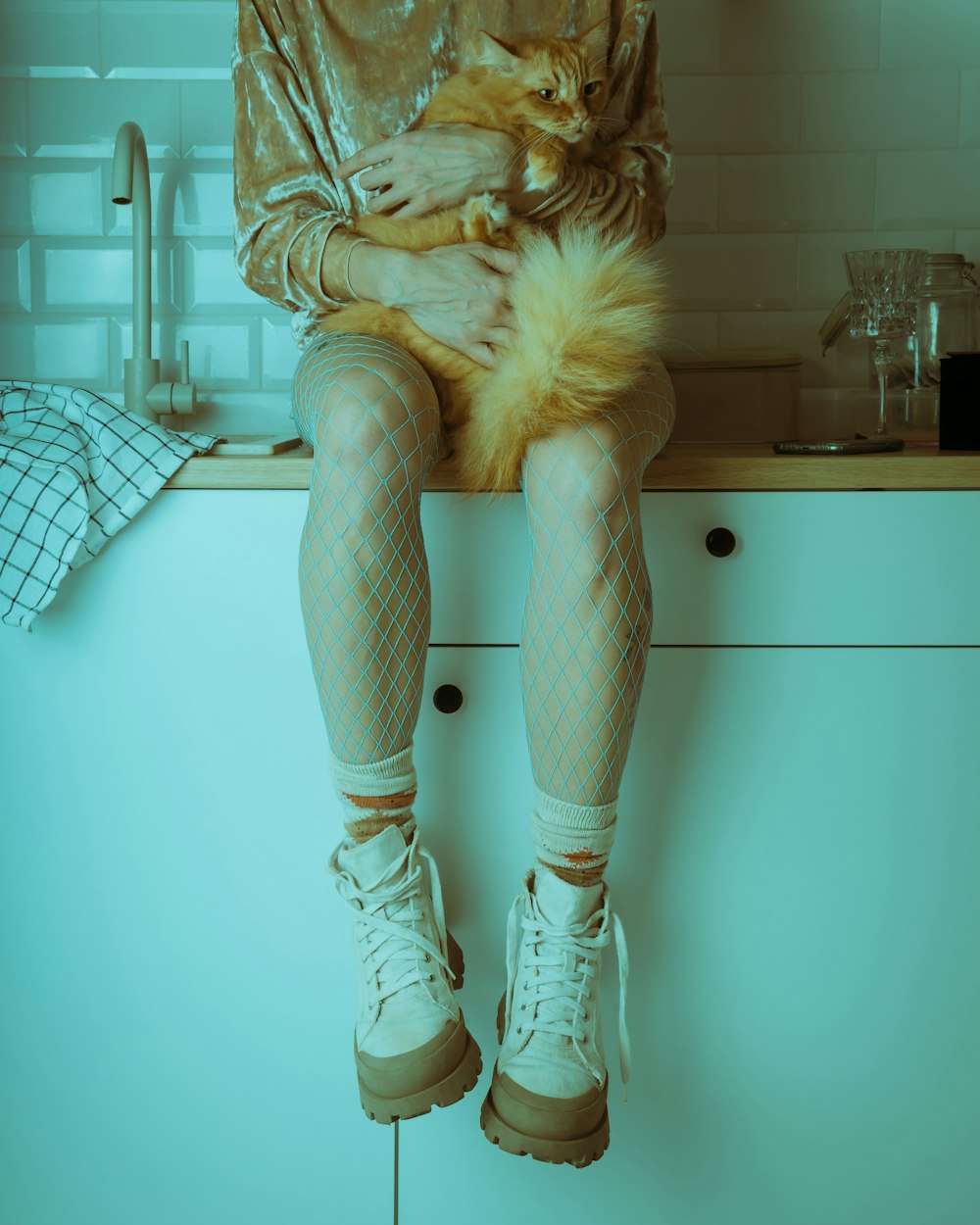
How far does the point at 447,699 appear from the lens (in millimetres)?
999

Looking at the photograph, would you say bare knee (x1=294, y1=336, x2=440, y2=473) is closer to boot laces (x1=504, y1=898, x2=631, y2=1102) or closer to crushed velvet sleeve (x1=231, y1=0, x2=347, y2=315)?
crushed velvet sleeve (x1=231, y1=0, x2=347, y2=315)

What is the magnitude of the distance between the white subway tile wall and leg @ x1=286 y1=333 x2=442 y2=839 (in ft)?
2.34

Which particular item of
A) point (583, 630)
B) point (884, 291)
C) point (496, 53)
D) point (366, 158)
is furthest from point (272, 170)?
point (884, 291)

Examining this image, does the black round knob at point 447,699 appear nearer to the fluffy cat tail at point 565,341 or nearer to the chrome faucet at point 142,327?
the fluffy cat tail at point 565,341

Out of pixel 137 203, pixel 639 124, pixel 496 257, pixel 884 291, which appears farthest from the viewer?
pixel 137 203

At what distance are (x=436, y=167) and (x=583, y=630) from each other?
453 millimetres

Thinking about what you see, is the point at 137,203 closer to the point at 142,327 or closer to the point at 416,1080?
the point at 142,327

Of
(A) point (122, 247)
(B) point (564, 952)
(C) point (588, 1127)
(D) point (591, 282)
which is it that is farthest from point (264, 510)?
(A) point (122, 247)

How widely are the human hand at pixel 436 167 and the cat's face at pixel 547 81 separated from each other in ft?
0.12

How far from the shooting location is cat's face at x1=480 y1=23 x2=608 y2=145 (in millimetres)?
955

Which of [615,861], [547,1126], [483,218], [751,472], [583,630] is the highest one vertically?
[483,218]

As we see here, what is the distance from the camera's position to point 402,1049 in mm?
820

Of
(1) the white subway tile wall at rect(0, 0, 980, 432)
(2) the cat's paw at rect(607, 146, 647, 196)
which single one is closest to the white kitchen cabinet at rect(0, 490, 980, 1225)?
(2) the cat's paw at rect(607, 146, 647, 196)

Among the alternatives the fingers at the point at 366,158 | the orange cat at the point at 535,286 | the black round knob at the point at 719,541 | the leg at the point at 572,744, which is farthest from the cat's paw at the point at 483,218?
the black round knob at the point at 719,541
